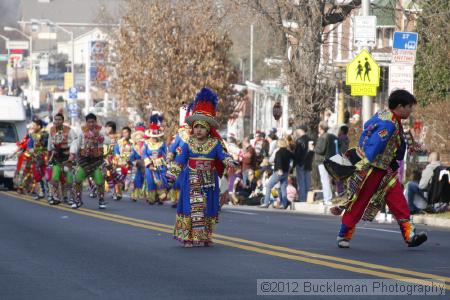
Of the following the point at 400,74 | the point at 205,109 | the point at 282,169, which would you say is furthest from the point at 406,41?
the point at 205,109

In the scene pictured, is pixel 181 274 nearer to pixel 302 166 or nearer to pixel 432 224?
pixel 432 224

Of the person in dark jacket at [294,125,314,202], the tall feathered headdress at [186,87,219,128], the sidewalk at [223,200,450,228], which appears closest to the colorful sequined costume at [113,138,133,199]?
the sidewalk at [223,200,450,228]

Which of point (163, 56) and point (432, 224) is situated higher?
point (163, 56)

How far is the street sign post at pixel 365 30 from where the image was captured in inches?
1049

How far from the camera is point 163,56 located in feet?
172

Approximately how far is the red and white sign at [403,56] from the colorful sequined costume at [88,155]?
597 cm

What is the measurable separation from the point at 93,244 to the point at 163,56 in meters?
36.7

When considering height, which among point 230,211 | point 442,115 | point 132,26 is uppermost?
point 132,26

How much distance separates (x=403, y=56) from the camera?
81.7ft

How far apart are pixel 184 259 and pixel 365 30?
13.8 m

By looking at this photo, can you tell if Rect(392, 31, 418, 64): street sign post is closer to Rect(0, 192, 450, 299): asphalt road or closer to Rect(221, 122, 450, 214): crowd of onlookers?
Rect(221, 122, 450, 214): crowd of onlookers

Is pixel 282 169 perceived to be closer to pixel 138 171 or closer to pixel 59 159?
pixel 138 171

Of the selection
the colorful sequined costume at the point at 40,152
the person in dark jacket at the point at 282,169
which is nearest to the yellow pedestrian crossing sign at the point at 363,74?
the person in dark jacket at the point at 282,169

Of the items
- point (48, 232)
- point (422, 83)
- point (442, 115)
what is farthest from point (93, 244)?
point (422, 83)
